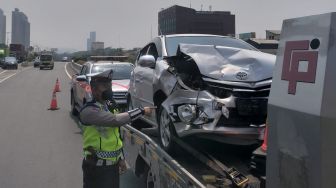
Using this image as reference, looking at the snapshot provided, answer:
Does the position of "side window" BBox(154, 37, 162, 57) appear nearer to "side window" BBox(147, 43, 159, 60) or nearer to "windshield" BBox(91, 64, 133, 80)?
"side window" BBox(147, 43, 159, 60)

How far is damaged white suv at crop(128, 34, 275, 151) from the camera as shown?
4.53 m

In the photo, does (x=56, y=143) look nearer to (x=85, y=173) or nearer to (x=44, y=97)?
(x=85, y=173)

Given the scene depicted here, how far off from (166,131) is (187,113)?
0.88 m

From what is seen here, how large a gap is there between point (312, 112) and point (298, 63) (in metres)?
0.30

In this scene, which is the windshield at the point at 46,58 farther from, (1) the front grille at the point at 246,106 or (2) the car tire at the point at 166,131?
(1) the front grille at the point at 246,106

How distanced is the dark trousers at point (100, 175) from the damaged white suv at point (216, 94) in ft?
2.64

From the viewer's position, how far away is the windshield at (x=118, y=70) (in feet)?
50.6

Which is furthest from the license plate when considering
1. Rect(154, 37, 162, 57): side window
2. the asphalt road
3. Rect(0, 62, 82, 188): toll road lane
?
Rect(0, 62, 82, 188): toll road lane

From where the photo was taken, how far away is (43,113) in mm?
17016

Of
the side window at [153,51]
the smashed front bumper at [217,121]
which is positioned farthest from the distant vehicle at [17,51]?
the smashed front bumper at [217,121]

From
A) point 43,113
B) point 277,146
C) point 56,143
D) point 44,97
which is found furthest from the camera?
point 44,97

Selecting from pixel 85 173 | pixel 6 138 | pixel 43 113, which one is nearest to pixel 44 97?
pixel 43 113

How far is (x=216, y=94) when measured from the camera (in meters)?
4.79

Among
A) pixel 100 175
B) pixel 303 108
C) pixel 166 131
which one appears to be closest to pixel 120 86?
pixel 166 131
